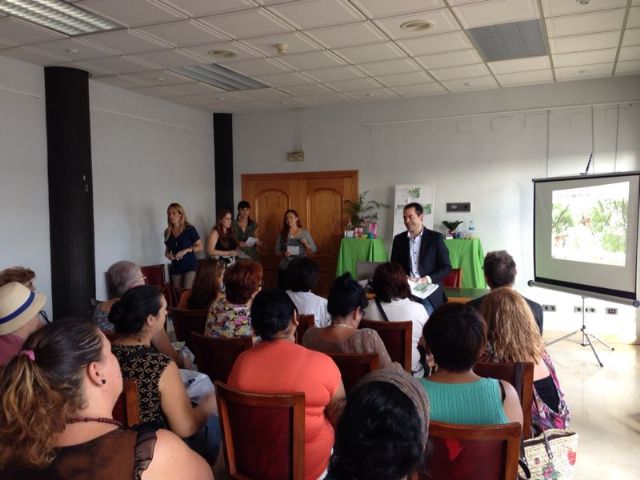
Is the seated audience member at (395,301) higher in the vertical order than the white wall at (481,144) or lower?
lower

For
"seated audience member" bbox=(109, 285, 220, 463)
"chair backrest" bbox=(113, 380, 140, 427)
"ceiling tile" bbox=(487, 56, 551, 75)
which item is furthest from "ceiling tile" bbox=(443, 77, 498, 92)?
"chair backrest" bbox=(113, 380, 140, 427)

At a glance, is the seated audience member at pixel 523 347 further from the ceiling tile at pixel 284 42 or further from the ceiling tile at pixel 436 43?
the ceiling tile at pixel 284 42

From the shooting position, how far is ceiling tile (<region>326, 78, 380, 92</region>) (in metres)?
6.46

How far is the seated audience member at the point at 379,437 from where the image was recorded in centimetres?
106

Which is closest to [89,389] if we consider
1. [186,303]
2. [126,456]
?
[126,456]

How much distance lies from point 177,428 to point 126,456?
0.80m

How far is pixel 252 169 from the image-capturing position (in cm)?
852

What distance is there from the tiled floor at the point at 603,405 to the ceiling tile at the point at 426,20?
324 centimetres

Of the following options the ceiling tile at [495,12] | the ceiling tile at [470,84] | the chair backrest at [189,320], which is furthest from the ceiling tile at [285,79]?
the chair backrest at [189,320]

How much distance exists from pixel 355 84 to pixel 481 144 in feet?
6.28

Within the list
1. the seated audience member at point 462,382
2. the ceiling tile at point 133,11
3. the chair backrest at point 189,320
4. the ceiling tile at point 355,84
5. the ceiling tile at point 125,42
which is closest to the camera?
the seated audience member at point 462,382

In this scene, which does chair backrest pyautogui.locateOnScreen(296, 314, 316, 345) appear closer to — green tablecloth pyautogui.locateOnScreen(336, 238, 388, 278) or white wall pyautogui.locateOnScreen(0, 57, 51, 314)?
white wall pyautogui.locateOnScreen(0, 57, 51, 314)

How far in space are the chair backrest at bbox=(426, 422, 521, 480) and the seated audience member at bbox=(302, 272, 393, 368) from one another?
888mm

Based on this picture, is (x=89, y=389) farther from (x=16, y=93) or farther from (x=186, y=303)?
(x=16, y=93)
